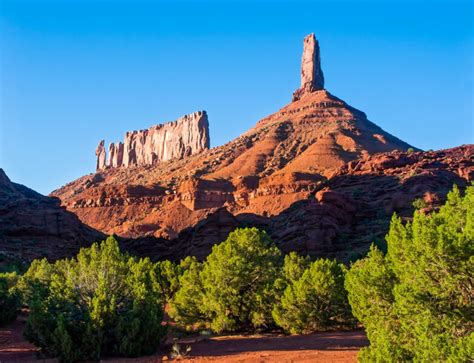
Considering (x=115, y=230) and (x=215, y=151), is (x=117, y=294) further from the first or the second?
(x=215, y=151)

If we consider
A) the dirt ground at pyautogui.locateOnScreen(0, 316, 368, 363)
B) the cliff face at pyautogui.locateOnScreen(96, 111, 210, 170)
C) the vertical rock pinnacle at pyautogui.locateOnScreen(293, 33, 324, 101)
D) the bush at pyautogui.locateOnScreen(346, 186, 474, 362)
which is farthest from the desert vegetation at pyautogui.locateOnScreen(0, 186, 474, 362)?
the cliff face at pyautogui.locateOnScreen(96, 111, 210, 170)

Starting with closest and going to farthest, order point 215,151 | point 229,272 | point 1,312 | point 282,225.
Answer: point 229,272 → point 1,312 → point 282,225 → point 215,151

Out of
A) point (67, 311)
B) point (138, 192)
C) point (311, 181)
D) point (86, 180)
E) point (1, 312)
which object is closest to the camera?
point (67, 311)

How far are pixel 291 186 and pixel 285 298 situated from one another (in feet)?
203

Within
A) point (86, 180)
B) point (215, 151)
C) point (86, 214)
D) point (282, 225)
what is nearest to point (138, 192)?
point (86, 214)

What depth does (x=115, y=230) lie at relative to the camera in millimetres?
95438

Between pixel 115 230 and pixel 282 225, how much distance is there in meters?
40.1

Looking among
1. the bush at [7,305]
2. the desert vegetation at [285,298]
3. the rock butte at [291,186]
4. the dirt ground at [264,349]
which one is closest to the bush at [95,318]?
the desert vegetation at [285,298]

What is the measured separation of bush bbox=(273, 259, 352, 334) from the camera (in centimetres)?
2689

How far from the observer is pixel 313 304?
89.4 ft

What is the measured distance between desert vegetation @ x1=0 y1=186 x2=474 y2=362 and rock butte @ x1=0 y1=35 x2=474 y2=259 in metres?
27.1

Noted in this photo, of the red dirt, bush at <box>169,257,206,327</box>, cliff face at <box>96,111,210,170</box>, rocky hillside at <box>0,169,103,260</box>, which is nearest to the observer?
the red dirt

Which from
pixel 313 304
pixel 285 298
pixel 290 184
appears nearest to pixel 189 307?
pixel 285 298

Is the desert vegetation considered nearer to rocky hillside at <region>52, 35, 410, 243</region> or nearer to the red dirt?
the red dirt
